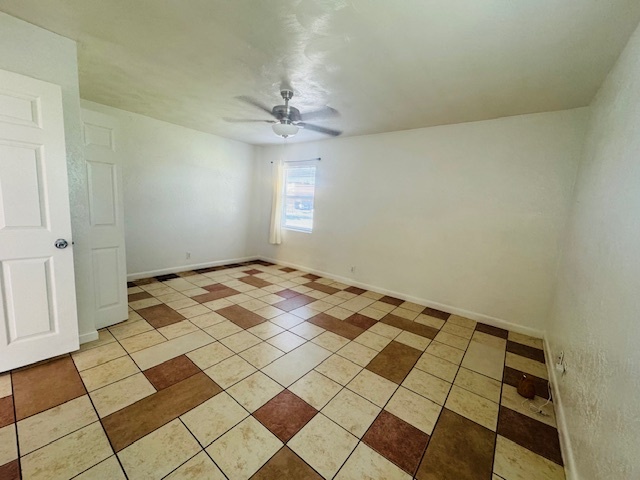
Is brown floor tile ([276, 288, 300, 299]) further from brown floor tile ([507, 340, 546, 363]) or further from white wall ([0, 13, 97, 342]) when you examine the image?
brown floor tile ([507, 340, 546, 363])

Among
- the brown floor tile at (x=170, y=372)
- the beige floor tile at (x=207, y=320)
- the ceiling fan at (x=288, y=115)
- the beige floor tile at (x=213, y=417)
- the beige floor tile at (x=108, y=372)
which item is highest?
the ceiling fan at (x=288, y=115)

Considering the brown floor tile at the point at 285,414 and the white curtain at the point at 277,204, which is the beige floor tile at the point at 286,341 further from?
the white curtain at the point at 277,204

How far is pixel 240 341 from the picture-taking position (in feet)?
7.90

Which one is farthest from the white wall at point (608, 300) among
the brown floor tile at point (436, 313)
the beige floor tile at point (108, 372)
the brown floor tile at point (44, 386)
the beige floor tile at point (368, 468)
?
the brown floor tile at point (44, 386)

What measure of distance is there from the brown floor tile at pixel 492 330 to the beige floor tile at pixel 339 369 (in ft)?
5.76

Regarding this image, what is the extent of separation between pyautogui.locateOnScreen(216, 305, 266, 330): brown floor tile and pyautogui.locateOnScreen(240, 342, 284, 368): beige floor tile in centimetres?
43

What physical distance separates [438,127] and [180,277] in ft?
14.8

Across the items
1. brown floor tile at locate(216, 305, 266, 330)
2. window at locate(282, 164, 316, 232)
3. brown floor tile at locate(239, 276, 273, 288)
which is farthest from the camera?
window at locate(282, 164, 316, 232)

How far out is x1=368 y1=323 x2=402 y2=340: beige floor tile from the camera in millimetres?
2700

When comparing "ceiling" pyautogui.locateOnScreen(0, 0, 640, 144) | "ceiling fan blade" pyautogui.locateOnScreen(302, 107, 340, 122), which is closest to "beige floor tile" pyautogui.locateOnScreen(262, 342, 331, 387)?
"ceiling" pyautogui.locateOnScreen(0, 0, 640, 144)

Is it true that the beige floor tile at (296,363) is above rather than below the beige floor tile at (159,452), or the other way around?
above

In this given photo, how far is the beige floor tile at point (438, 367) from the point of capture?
6.85ft

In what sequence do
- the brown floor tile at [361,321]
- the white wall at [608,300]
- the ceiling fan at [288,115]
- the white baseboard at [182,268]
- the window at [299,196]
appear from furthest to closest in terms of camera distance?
the window at [299,196]
the white baseboard at [182,268]
the brown floor tile at [361,321]
the ceiling fan at [288,115]
the white wall at [608,300]

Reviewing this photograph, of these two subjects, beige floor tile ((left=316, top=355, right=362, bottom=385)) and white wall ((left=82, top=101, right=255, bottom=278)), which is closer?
beige floor tile ((left=316, top=355, right=362, bottom=385))
